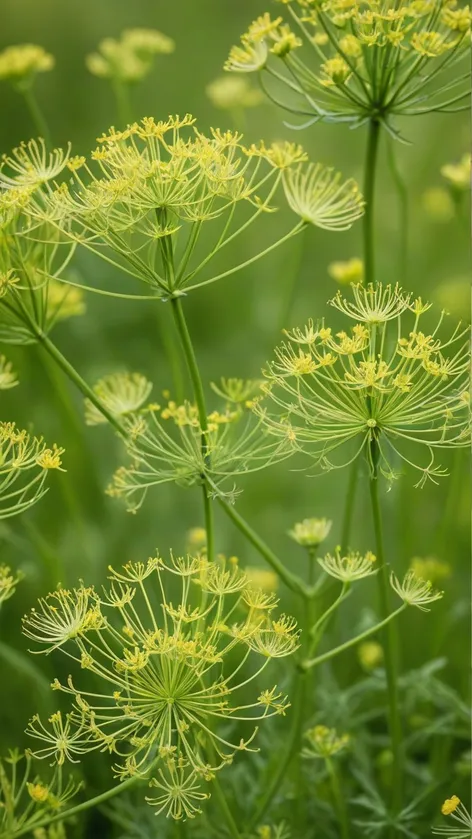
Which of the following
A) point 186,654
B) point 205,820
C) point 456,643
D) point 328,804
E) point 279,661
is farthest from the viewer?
point 456,643

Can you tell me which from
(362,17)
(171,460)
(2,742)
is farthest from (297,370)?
(2,742)

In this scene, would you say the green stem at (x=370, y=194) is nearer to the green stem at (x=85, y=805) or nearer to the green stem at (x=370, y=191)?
the green stem at (x=370, y=191)

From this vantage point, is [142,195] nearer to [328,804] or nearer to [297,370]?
[297,370]

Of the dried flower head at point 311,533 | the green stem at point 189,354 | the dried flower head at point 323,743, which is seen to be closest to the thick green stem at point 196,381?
the green stem at point 189,354

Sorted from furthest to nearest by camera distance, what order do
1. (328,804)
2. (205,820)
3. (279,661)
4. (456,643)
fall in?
(456,643), (279,661), (328,804), (205,820)

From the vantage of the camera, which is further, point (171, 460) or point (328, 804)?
point (328, 804)

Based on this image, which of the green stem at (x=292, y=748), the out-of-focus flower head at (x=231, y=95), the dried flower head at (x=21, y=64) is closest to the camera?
the green stem at (x=292, y=748)

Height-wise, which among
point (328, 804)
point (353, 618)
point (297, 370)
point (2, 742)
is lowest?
point (2, 742)
